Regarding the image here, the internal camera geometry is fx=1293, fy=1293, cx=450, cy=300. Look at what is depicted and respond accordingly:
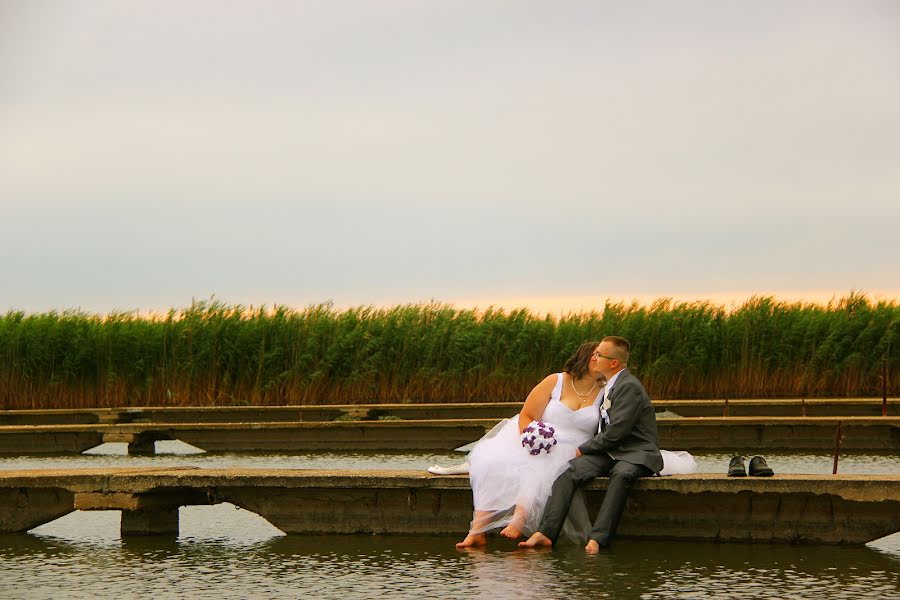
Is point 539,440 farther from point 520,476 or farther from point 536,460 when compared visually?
point 520,476

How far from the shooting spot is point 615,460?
8141 mm

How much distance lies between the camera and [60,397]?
69.6 ft

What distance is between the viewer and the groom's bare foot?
7.87 m

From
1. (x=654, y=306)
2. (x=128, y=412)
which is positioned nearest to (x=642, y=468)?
(x=128, y=412)

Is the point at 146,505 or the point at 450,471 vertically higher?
the point at 450,471

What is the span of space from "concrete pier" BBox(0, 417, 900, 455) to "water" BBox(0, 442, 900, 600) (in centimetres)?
626

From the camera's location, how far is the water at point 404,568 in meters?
6.64

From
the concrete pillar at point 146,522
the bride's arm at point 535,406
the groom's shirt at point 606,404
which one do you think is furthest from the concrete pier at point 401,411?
the groom's shirt at point 606,404

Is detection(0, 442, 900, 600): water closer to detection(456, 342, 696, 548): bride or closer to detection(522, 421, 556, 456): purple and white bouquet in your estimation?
detection(456, 342, 696, 548): bride

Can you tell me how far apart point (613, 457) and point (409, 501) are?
1.39m

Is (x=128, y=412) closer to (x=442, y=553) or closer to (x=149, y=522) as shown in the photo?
(x=149, y=522)

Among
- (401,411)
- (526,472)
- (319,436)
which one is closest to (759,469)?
(526,472)

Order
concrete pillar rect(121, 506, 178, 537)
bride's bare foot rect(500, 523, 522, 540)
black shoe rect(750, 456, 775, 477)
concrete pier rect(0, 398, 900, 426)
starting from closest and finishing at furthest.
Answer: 1. bride's bare foot rect(500, 523, 522, 540)
2. black shoe rect(750, 456, 775, 477)
3. concrete pillar rect(121, 506, 178, 537)
4. concrete pier rect(0, 398, 900, 426)

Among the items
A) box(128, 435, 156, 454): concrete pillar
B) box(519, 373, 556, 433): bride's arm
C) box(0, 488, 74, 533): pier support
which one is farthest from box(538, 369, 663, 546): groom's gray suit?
box(128, 435, 156, 454): concrete pillar
